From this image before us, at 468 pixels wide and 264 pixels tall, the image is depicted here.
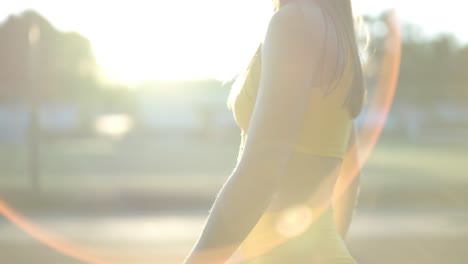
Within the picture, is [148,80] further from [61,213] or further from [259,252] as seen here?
[259,252]

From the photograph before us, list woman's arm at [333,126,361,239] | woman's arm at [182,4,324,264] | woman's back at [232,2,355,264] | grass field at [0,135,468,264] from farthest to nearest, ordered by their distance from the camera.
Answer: grass field at [0,135,468,264] → woman's arm at [333,126,361,239] → woman's back at [232,2,355,264] → woman's arm at [182,4,324,264]

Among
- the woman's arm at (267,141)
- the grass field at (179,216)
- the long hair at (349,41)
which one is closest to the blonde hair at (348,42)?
the long hair at (349,41)

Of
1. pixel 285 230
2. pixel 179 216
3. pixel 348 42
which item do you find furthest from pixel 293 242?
pixel 179 216

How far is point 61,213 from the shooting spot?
1447cm

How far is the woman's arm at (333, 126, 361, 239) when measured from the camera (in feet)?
6.76

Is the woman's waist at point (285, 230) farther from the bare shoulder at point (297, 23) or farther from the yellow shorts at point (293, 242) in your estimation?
the bare shoulder at point (297, 23)

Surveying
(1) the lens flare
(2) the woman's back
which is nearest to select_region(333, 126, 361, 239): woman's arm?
(1) the lens flare

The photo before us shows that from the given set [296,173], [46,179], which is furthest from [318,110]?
[46,179]

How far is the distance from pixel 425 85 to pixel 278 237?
50.6 metres

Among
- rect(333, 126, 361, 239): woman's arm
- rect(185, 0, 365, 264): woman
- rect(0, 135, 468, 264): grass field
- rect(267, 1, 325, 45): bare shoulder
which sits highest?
rect(267, 1, 325, 45): bare shoulder

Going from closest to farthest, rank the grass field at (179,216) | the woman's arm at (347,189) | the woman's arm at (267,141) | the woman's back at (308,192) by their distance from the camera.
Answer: the woman's arm at (267,141)
the woman's back at (308,192)
the woman's arm at (347,189)
the grass field at (179,216)

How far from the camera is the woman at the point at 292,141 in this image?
1.58 metres

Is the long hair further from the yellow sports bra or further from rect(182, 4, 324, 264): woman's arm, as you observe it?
rect(182, 4, 324, 264): woman's arm

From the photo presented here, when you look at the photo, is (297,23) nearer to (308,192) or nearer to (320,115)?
(320,115)
